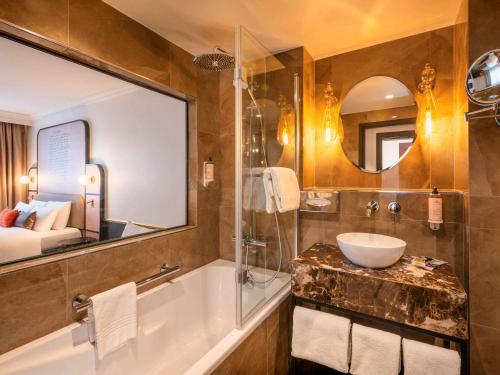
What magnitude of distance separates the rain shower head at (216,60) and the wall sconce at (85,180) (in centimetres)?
149

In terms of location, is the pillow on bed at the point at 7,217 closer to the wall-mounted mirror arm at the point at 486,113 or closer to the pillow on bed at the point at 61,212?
the pillow on bed at the point at 61,212

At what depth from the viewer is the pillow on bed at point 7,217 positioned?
1457 millimetres

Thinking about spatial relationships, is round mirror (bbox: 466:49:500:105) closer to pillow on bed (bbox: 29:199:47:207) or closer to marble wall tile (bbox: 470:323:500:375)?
marble wall tile (bbox: 470:323:500:375)

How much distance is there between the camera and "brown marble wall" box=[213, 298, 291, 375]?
1.25 meters

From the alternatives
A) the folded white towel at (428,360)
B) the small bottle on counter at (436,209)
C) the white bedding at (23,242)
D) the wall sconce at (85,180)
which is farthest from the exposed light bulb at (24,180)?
the small bottle on counter at (436,209)

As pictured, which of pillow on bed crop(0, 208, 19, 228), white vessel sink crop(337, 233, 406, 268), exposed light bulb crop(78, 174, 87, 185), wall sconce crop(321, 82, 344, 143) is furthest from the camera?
exposed light bulb crop(78, 174, 87, 185)

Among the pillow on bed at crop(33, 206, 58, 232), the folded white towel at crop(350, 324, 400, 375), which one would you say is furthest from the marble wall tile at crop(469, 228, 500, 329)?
the pillow on bed at crop(33, 206, 58, 232)

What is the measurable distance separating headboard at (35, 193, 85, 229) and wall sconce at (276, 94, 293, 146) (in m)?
1.78

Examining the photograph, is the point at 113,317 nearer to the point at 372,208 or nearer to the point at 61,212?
the point at 61,212

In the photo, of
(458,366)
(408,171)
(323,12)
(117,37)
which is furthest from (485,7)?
(117,37)

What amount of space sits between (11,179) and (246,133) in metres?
1.57

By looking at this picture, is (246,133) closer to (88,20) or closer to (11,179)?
(88,20)

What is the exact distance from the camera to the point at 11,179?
1553mm

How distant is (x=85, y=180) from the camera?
87.6 inches
